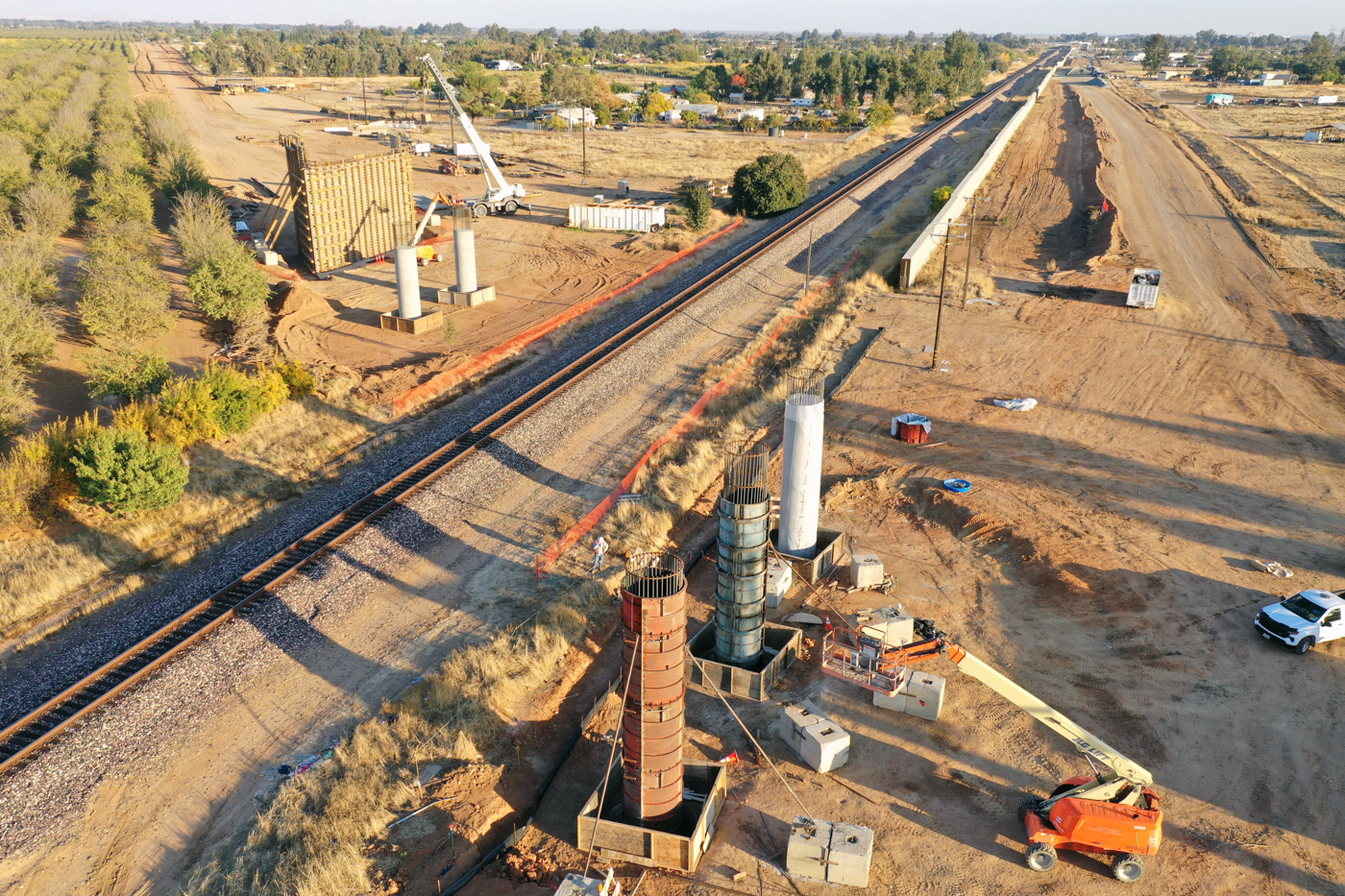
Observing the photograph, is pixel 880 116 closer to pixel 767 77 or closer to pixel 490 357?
pixel 767 77

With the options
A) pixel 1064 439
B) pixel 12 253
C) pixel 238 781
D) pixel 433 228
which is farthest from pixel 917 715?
pixel 433 228

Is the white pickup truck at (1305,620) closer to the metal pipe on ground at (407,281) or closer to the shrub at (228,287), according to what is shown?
the metal pipe on ground at (407,281)

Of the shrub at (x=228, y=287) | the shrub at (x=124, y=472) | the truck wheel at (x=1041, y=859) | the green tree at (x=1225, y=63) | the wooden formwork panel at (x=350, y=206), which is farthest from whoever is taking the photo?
the green tree at (x=1225, y=63)

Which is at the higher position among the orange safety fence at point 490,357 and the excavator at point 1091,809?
the orange safety fence at point 490,357

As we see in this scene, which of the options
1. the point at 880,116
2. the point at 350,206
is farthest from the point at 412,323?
the point at 880,116

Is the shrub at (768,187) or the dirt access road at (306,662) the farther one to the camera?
the shrub at (768,187)

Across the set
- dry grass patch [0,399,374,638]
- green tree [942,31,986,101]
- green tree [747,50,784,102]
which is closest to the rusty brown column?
dry grass patch [0,399,374,638]

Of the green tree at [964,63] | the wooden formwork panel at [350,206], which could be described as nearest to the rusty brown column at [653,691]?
the wooden formwork panel at [350,206]

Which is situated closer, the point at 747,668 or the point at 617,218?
the point at 747,668
